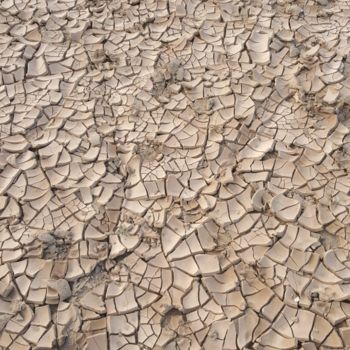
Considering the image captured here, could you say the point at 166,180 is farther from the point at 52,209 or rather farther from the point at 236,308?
the point at 236,308

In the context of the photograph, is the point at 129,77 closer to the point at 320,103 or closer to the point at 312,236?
the point at 320,103

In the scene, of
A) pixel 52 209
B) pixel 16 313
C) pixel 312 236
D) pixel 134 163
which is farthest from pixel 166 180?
Result: pixel 16 313

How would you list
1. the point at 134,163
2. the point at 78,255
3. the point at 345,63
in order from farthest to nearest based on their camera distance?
the point at 345,63
the point at 134,163
the point at 78,255

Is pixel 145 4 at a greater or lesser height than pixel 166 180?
greater

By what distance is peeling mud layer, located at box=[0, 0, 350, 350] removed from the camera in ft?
6.38

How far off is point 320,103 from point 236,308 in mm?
1173

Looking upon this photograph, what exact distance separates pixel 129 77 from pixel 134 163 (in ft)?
1.93

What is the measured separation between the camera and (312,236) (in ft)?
7.04

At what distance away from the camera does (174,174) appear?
2369 mm

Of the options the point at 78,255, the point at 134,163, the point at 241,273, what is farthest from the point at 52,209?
the point at 241,273

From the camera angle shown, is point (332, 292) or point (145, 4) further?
point (145, 4)

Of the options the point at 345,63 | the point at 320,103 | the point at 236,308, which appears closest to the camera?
the point at 236,308

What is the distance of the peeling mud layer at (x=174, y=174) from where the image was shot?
6.38 feet

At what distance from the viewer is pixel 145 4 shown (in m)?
3.17
